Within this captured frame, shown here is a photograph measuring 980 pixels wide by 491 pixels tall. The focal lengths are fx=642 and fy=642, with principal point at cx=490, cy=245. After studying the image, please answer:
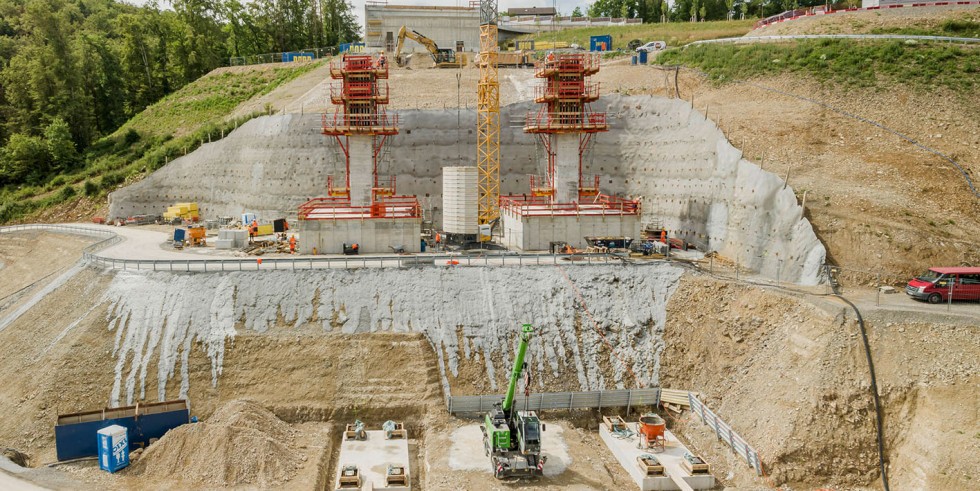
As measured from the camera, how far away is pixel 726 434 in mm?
23969

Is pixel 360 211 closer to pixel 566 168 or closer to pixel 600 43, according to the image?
pixel 566 168

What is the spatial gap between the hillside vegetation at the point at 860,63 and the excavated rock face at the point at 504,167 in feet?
29.5

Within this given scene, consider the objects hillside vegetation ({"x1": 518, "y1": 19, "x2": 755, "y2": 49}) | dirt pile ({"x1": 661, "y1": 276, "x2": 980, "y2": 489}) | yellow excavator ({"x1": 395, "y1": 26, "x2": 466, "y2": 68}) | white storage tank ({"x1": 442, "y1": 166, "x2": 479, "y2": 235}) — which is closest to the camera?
dirt pile ({"x1": 661, "y1": 276, "x2": 980, "y2": 489})

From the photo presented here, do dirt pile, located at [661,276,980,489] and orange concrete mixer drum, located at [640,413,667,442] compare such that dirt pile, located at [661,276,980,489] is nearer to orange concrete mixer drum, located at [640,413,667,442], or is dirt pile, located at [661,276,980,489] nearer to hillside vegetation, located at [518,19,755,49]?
orange concrete mixer drum, located at [640,413,667,442]

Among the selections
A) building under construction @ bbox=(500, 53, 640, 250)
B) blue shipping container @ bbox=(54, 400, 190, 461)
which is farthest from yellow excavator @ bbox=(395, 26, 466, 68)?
blue shipping container @ bbox=(54, 400, 190, 461)

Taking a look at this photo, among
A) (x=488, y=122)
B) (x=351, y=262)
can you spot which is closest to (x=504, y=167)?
(x=488, y=122)

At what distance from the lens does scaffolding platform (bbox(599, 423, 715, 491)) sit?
71.3 ft

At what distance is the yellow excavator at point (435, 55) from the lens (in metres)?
63.3

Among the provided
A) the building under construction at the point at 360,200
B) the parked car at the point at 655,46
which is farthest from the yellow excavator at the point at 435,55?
the building under construction at the point at 360,200

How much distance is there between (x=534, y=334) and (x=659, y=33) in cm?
5650

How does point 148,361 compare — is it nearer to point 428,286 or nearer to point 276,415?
point 276,415

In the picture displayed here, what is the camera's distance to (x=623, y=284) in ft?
102

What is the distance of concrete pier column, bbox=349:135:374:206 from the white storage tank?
543 centimetres

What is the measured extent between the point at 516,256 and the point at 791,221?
13.3 m
